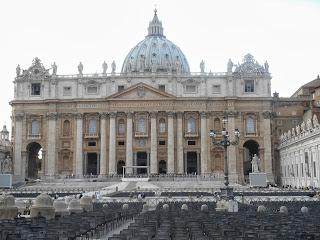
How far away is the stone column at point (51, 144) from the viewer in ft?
291

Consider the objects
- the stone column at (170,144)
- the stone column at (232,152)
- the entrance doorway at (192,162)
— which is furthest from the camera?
the entrance doorway at (192,162)

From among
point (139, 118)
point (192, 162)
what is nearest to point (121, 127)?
point (139, 118)

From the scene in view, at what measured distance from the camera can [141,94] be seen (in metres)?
89.1

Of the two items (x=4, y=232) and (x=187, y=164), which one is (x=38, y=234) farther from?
(x=187, y=164)

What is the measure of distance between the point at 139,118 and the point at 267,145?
25.2 metres

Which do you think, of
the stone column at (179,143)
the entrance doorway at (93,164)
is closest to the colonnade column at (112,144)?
the entrance doorway at (93,164)

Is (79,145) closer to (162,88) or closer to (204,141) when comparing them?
(162,88)

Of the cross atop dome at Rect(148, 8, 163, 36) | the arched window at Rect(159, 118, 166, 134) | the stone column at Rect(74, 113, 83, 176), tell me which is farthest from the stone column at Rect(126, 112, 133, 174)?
the cross atop dome at Rect(148, 8, 163, 36)

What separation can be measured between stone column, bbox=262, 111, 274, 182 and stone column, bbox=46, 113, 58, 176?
1596 inches

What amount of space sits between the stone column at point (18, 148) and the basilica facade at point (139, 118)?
188 millimetres

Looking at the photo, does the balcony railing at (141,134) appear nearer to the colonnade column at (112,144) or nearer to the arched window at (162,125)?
the arched window at (162,125)

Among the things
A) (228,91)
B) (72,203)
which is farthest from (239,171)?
(72,203)

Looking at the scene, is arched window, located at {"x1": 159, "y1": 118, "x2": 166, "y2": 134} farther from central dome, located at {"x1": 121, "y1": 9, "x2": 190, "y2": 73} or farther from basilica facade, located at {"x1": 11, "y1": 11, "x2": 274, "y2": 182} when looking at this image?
central dome, located at {"x1": 121, "y1": 9, "x2": 190, "y2": 73}

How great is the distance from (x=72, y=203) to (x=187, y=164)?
204 ft
